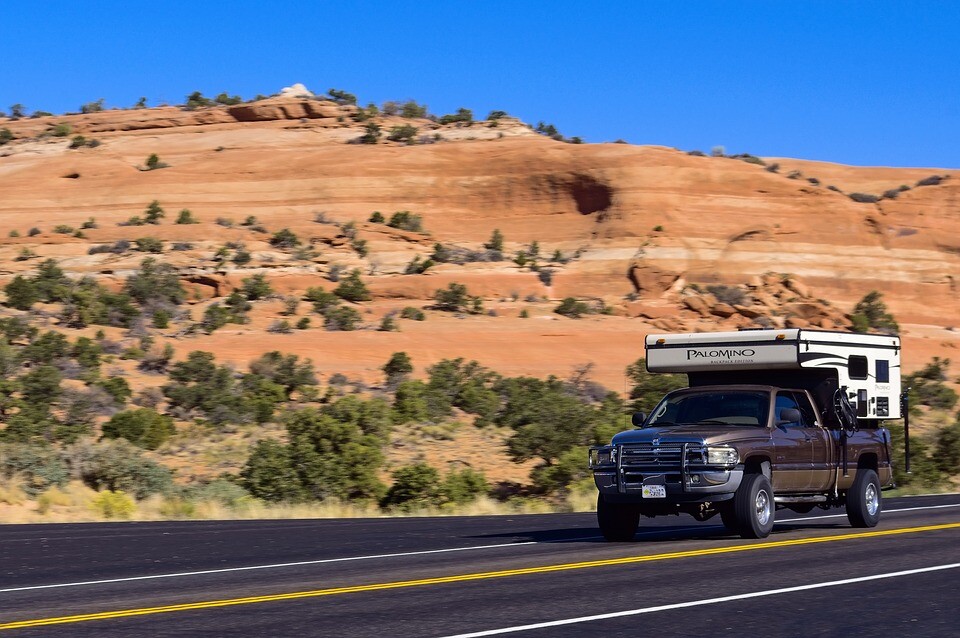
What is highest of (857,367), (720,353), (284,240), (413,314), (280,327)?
(284,240)

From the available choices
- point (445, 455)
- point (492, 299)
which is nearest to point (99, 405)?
point (445, 455)

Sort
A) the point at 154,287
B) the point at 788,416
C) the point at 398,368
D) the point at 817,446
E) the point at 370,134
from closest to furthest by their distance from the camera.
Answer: the point at 788,416
the point at 817,446
the point at 398,368
the point at 154,287
the point at 370,134

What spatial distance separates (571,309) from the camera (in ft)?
190

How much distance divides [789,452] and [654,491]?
2.10 metres

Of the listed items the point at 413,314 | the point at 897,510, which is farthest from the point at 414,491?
the point at 413,314

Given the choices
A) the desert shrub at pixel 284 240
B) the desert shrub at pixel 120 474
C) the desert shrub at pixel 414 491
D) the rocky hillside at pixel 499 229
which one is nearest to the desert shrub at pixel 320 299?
the rocky hillside at pixel 499 229

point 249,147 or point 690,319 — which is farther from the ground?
point 249,147

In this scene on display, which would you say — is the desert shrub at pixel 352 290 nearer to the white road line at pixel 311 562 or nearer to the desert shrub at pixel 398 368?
the desert shrub at pixel 398 368

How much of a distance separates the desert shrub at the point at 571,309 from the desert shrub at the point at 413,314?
6566 mm

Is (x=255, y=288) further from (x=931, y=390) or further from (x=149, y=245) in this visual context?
(x=931, y=390)

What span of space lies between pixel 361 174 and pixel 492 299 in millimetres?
18681

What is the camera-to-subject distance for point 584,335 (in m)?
53.5

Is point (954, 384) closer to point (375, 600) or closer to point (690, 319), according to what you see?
point (690, 319)

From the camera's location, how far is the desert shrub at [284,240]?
64.3 m
